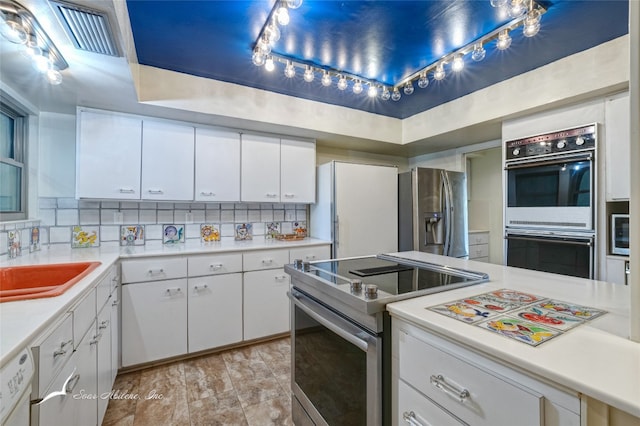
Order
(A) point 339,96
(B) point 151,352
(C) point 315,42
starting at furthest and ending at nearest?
(A) point 339,96
(B) point 151,352
(C) point 315,42

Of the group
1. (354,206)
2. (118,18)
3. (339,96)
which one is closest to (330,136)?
(339,96)

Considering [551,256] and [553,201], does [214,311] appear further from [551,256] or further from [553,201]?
[553,201]

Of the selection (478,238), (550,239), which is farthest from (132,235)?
(478,238)

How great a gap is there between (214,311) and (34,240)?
4.82ft

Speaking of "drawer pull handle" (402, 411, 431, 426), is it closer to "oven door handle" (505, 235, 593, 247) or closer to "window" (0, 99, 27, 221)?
"oven door handle" (505, 235, 593, 247)

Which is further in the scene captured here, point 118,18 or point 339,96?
point 339,96

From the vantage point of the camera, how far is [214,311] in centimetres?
245

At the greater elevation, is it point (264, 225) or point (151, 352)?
point (264, 225)

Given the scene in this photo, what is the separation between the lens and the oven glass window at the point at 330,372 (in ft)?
3.57

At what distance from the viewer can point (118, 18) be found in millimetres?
1289

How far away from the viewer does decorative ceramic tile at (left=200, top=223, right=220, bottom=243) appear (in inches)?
115

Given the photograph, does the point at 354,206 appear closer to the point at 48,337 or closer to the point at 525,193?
the point at 525,193

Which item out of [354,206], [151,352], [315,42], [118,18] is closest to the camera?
[118,18]

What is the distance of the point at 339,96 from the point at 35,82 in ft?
7.47
